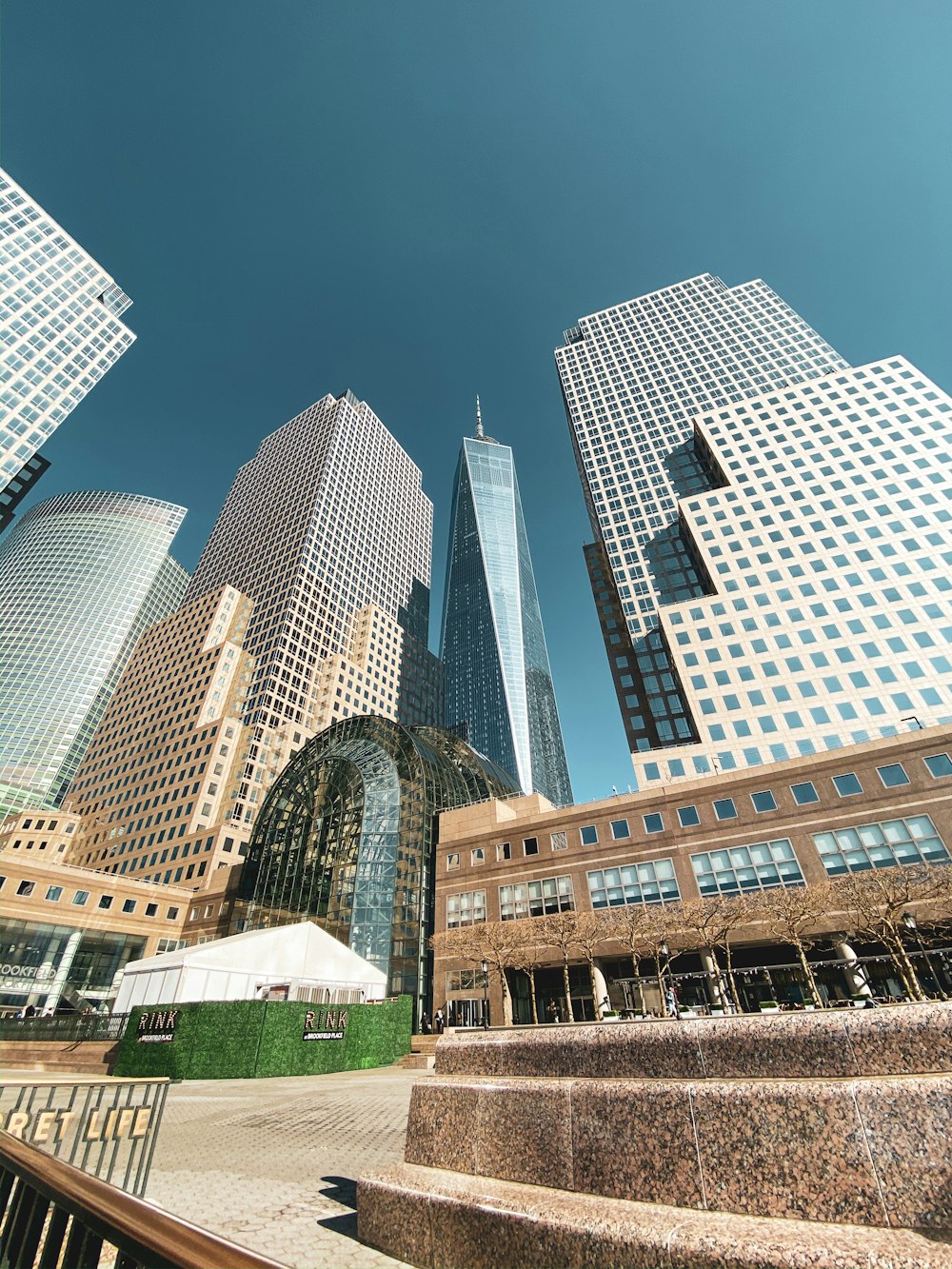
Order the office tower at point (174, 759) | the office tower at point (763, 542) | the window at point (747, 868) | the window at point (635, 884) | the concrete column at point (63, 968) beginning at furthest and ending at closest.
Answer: the office tower at point (174, 759) < the office tower at point (763, 542) < the concrete column at point (63, 968) < the window at point (635, 884) < the window at point (747, 868)

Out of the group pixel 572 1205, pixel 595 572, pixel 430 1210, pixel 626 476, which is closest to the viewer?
pixel 572 1205

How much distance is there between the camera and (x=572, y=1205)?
3.66 metres

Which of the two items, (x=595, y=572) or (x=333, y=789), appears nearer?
(x=333, y=789)

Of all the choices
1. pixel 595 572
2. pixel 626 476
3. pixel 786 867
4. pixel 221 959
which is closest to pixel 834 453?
pixel 626 476

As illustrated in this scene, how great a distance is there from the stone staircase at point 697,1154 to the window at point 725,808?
3752 cm

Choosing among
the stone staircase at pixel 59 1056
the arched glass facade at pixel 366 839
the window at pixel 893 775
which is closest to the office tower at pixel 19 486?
the arched glass facade at pixel 366 839

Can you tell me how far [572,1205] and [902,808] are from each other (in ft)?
129

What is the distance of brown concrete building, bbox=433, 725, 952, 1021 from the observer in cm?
3353

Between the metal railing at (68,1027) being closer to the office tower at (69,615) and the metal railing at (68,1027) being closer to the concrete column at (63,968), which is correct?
the concrete column at (63,968)

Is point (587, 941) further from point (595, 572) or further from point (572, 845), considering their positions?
point (595, 572)

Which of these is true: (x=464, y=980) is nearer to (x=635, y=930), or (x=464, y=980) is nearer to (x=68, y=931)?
(x=635, y=930)

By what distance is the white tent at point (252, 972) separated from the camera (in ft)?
81.6

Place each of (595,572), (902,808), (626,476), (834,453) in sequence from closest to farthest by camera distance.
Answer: (902,808) → (834,453) → (626,476) → (595,572)

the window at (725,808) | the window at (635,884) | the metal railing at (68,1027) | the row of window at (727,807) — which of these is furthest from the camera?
the window at (725,808)
